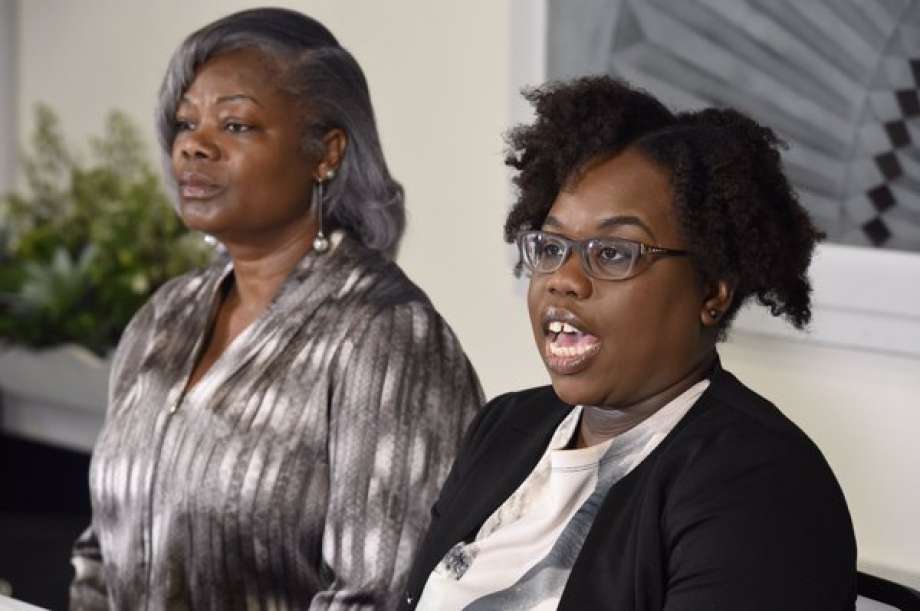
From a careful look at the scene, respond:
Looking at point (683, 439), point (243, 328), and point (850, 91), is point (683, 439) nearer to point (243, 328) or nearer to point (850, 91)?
point (243, 328)

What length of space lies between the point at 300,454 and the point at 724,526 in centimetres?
87

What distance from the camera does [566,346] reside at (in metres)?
1.88

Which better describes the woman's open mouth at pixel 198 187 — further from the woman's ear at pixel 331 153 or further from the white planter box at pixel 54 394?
the white planter box at pixel 54 394

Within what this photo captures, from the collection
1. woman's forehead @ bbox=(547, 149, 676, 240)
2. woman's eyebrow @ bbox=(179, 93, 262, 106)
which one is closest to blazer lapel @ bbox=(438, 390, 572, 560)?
woman's forehead @ bbox=(547, 149, 676, 240)

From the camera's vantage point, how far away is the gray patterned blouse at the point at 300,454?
239 cm

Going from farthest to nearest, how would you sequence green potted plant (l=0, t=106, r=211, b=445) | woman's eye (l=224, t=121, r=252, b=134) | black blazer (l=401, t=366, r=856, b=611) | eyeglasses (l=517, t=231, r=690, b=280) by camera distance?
1. green potted plant (l=0, t=106, r=211, b=445)
2. woman's eye (l=224, t=121, r=252, b=134)
3. eyeglasses (l=517, t=231, r=690, b=280)
4. black blazer (l=401, t=366, r=856, b=611)

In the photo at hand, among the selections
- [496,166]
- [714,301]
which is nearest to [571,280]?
[714,301]

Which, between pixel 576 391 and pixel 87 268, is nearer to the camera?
pixel 576 391

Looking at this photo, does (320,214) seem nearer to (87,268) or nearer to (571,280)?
(571,280)

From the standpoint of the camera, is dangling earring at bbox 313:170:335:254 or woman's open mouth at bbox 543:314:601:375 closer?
woman's open mouth at bbox 543:314:601:375

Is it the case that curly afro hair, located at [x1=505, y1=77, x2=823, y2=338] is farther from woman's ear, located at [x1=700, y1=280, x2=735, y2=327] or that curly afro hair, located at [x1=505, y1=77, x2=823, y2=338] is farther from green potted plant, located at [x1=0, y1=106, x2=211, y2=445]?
green potted plant, located at [x1=0, y1=106, x2=211, y2=445]

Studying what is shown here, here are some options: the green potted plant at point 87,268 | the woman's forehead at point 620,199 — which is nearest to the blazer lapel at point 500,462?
the woman's forehead at point 620,199

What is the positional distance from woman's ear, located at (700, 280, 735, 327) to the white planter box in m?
3.67

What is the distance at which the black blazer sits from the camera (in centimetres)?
168
